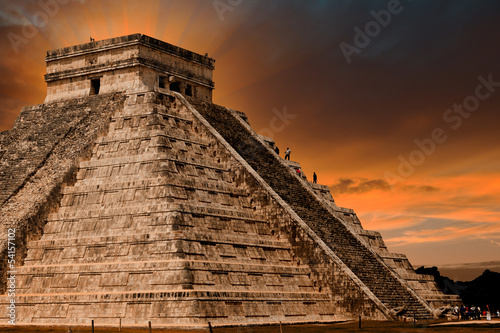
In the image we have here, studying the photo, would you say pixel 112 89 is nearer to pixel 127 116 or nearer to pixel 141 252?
pixel 127 116

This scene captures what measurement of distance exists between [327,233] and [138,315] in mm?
Result: 10295

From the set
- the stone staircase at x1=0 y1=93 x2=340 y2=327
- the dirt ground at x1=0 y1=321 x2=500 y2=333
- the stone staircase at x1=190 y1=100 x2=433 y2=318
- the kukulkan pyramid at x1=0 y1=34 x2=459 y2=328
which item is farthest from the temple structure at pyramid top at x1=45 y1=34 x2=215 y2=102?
the dirt ground at x1=0 y1=321 x2=500 y2=333

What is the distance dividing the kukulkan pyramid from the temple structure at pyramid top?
9 centimetres

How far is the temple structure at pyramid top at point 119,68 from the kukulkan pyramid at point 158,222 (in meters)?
0.09

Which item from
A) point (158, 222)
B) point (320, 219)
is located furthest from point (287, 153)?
point (158, 222)

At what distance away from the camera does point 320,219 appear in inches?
1164

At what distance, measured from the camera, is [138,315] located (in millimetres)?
21359

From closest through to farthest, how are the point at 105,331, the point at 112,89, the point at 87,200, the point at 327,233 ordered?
the point at 105,331
the point at 87,200
the point at 327,233
the point at 112,89

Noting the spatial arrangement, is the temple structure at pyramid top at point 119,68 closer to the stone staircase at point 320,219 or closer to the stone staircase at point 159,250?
the stone staircase at point 320,219

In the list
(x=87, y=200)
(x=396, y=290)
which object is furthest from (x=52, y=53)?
(x=396, y=290)

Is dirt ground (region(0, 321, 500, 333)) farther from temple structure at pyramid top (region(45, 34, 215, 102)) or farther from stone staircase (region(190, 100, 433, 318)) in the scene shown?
temple structure at pyramid top (region(45, 34, 215, 102))

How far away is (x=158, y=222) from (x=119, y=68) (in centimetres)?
1231

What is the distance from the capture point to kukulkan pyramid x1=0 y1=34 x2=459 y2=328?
22.5 meters

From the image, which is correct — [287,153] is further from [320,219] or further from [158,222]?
[158,222]
